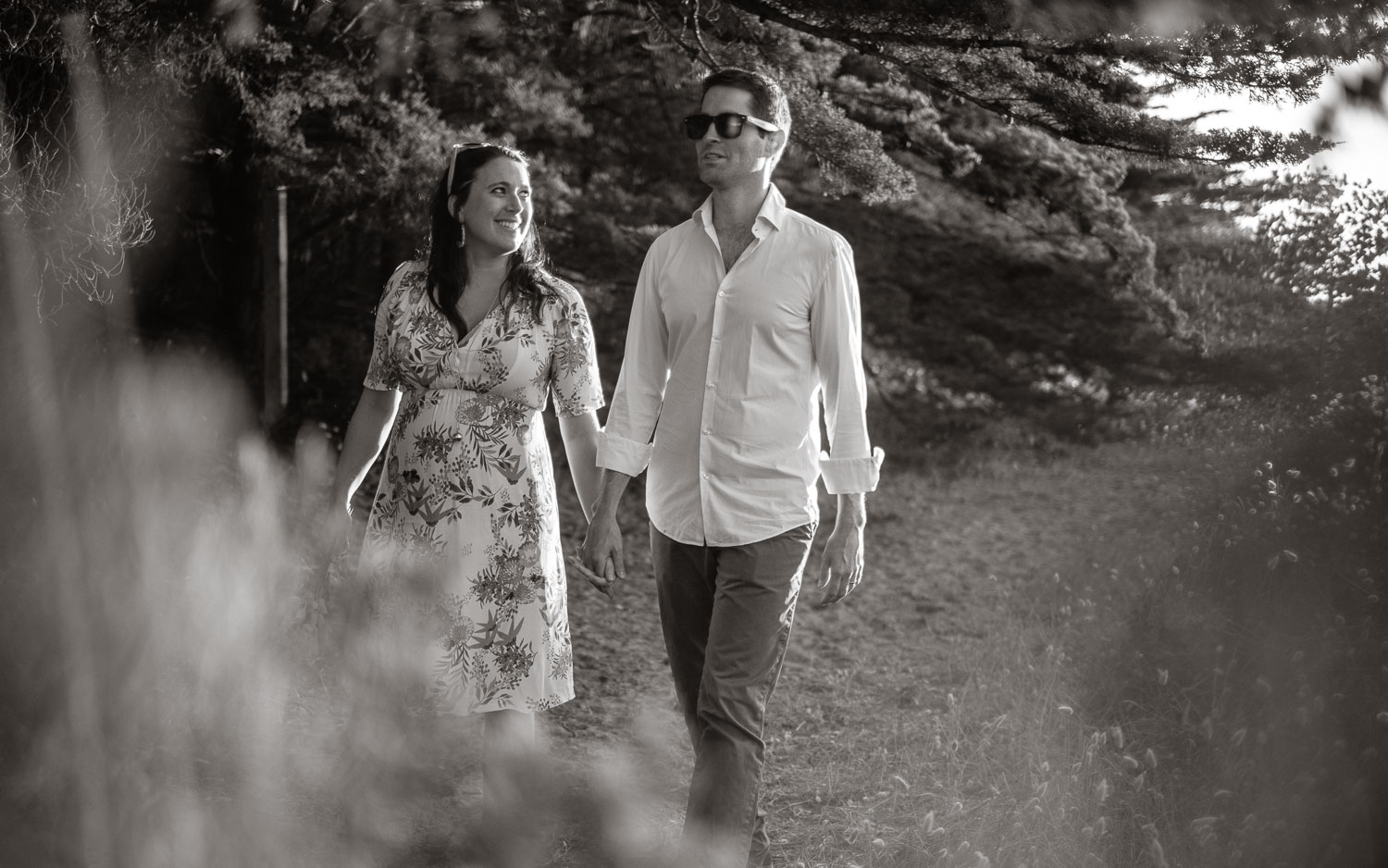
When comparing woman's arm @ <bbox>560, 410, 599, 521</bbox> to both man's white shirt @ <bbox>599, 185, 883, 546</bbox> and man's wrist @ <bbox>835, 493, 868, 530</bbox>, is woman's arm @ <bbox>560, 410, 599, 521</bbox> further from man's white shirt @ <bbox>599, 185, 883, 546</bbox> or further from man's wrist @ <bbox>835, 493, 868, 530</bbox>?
man's wrist @ <bbox>835, 493, 868, 530</bbox>

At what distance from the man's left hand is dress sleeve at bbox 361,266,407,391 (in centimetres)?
141

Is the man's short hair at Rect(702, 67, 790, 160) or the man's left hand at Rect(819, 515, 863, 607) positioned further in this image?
the man's short hair at Rect(702, 67, 790, 160)

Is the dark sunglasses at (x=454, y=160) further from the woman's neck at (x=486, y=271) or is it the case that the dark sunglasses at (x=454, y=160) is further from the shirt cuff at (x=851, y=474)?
the shirt cuff at (x=851, y=474)

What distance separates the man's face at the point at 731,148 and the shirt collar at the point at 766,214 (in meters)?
0.07

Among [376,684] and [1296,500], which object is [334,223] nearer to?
[1296,500]

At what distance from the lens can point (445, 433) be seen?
374 centimetres

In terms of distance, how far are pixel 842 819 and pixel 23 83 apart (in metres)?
4.28

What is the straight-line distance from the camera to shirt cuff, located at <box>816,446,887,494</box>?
3.41 meters

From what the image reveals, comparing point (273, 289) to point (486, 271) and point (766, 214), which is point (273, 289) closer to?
point (486, 271)

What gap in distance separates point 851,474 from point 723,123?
1010 mm

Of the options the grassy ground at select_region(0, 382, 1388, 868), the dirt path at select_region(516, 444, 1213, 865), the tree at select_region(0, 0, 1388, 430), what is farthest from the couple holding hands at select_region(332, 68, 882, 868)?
the tree at select_region(0, 0, 1388, 430)

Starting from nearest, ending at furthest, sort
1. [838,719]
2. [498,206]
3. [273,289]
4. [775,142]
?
[775,142] < [498,206] < [838,719] < [273,289]

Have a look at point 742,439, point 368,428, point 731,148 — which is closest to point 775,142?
point 731,148

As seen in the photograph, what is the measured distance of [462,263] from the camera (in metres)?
3.91
